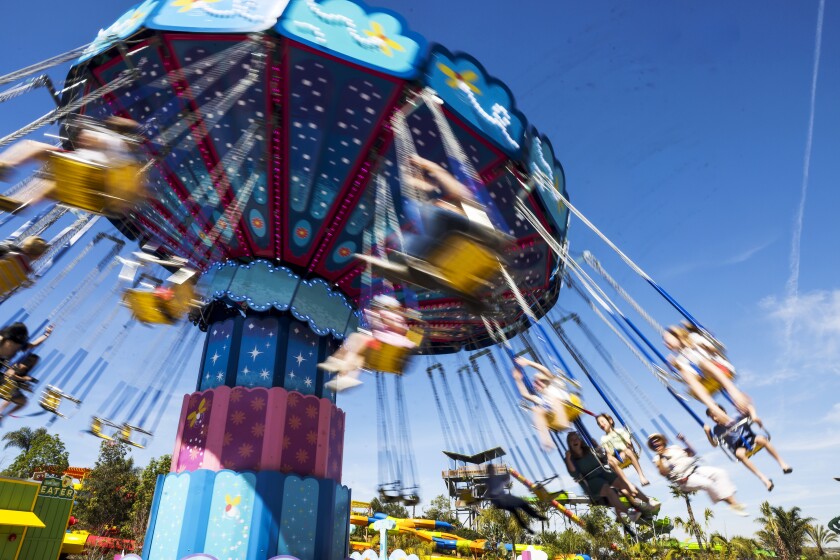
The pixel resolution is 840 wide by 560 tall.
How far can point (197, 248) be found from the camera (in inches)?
420

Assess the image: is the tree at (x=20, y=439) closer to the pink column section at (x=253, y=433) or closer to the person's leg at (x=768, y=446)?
the pink column section at (x=253, y=433)

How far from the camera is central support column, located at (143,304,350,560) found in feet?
27.8

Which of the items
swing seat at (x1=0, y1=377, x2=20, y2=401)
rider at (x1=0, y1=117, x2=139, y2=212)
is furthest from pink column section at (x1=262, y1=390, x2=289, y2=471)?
rider at (x1=0, y1=117, x2=139, y2=212)

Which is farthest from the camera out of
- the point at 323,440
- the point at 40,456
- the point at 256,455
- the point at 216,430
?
the point at 40,456

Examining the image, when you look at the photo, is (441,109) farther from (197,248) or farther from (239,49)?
A: (197,248)

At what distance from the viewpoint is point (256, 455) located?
29.3 feet

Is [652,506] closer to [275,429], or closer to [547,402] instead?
[547,402]

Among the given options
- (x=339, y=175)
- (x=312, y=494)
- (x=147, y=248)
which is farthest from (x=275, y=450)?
(x=339, y=175)

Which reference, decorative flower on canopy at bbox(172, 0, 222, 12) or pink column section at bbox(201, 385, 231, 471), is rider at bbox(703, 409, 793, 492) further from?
decorative flower on canopy at bbox(172, 0, 222, 12)

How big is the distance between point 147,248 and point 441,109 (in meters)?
5.61

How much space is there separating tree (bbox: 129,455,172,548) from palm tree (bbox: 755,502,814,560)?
37569mm

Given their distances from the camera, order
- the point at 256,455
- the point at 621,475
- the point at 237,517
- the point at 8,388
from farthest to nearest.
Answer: the point at 256,455
the point at 8,388
the point at 237,517
the point at 621,475

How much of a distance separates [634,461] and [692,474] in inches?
58.7

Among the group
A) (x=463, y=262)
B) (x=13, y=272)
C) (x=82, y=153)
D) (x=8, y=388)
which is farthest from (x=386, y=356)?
(x=8, y=388)
